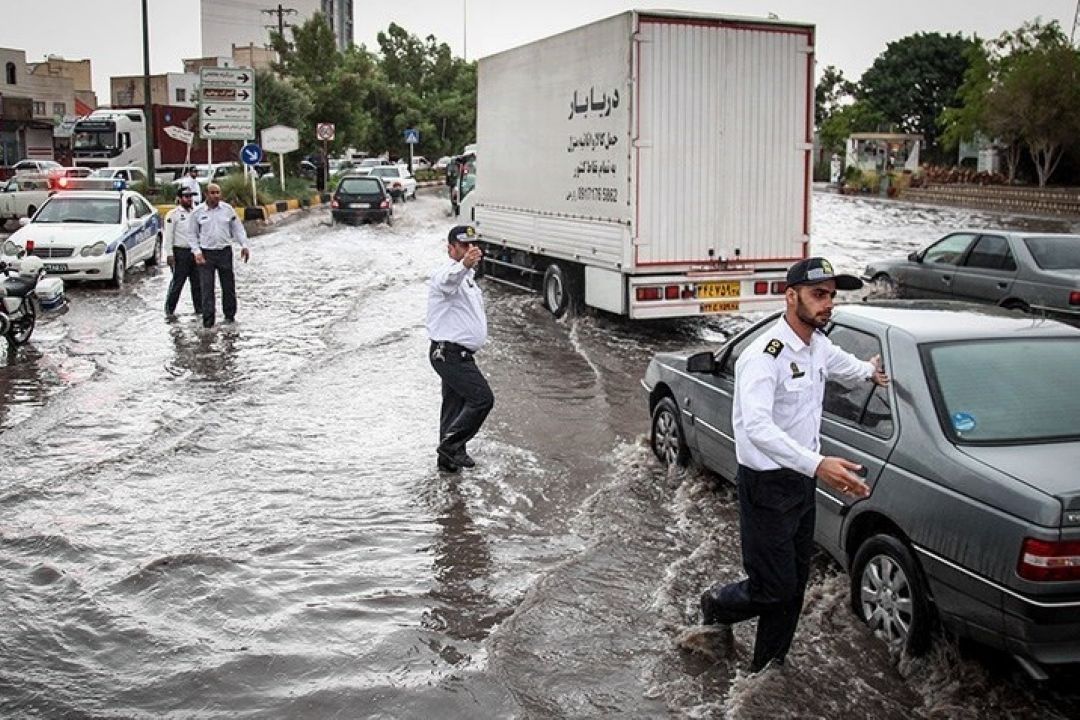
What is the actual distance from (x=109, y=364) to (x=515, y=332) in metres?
4.90

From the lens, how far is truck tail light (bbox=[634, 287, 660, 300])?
13.6 meters

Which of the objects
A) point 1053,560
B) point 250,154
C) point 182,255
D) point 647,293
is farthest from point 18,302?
point 250,154

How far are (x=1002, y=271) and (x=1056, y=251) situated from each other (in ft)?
2.04

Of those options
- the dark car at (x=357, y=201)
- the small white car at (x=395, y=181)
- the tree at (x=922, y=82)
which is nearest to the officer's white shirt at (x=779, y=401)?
the dark car at (x=357, y=201)

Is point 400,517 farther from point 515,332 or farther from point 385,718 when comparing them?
point 515,332

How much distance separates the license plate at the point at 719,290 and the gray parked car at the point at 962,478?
24.0 feet

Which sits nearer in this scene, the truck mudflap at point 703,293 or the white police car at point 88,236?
the truck mudflap at point 703,293

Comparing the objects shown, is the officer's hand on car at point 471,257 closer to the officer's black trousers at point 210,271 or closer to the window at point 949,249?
the officer's black trousers at point 210,271

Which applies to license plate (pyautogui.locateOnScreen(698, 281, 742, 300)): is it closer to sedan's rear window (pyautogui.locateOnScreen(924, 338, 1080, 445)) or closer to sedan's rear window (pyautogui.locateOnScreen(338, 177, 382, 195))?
sedan's rear window (pyautogui.locateOnScreen(924, 338, 1080, 445))

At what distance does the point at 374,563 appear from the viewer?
6.65 m

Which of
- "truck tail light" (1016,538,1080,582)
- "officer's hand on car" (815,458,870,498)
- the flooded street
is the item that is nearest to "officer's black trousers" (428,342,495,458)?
the flooded street

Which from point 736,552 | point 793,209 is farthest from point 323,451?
point 793,209

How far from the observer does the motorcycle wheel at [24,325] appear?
512 inches

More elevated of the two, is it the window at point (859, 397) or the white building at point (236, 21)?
the white building at point (236, 21)
